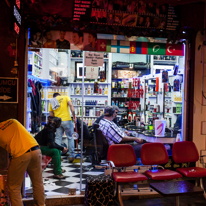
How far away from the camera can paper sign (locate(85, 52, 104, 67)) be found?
4.16m

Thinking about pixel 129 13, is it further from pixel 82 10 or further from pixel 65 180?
pixel 65 180

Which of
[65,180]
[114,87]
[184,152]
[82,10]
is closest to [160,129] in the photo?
[184,152]

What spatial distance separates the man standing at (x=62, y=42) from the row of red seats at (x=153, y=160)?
5.93 ft

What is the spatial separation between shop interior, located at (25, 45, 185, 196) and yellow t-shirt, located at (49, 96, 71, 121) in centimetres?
11

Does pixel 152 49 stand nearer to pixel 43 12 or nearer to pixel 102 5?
pixel 102 5

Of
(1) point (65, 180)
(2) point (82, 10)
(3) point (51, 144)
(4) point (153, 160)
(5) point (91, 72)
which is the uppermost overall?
(2) point (82, 10)

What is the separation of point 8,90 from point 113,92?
8.74ft

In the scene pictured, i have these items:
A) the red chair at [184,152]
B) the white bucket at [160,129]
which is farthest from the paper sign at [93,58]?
the red chair at [184,152]

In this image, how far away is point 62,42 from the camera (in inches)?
156

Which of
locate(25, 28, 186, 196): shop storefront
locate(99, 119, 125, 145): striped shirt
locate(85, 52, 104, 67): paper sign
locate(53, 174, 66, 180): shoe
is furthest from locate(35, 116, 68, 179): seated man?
locate(85, 52, 104, 67): paper sign

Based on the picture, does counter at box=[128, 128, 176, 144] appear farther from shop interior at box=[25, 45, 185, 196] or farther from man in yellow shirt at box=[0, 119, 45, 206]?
man in yellow shirt at box=[0, 119, 45, 206]

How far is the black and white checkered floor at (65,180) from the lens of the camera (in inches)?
159

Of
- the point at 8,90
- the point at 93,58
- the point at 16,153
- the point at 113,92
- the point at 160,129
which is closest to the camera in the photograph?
the point at 16,153

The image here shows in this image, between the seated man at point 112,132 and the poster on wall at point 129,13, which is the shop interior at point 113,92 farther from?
the poster on wall at point 129,13
